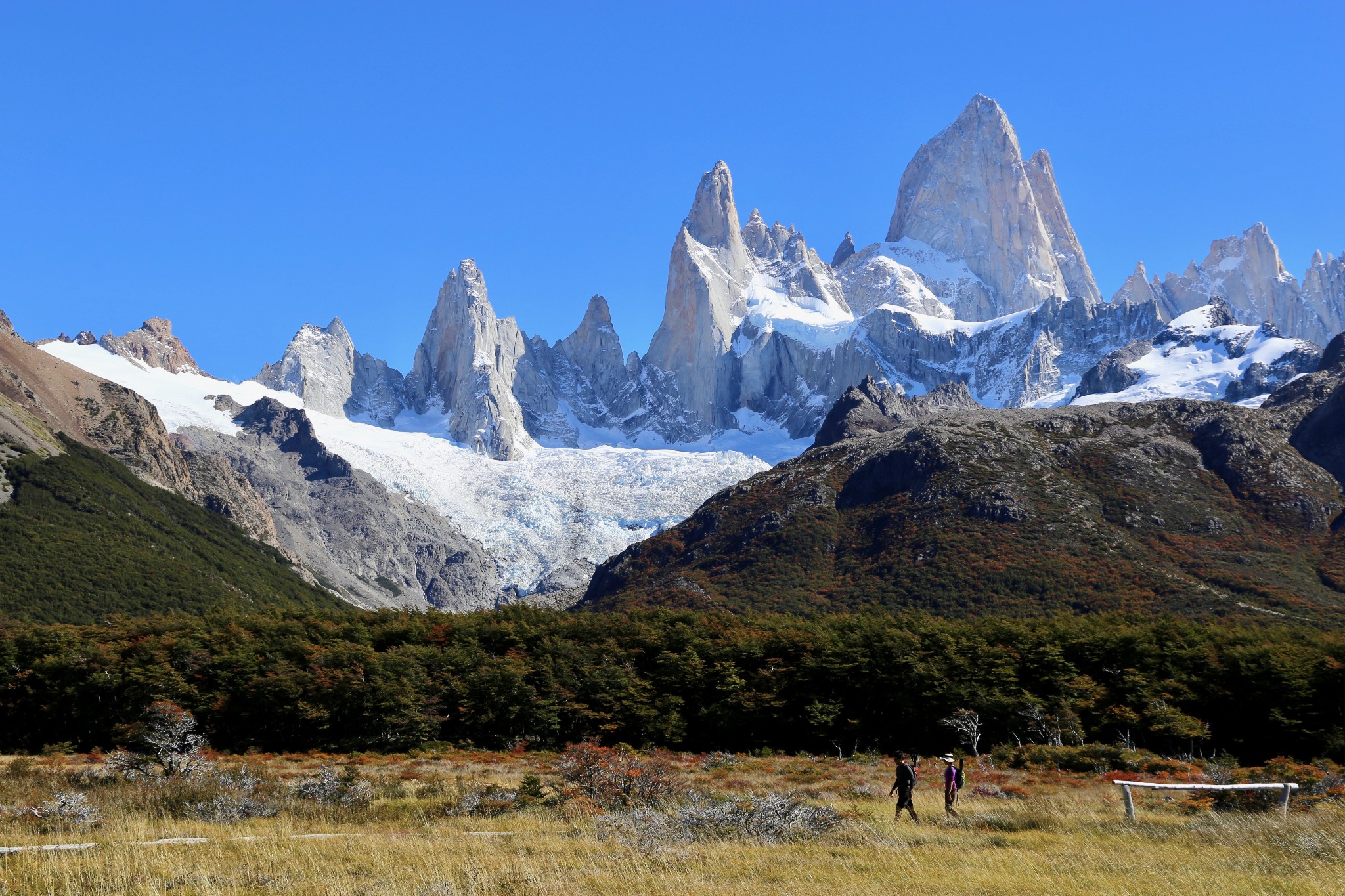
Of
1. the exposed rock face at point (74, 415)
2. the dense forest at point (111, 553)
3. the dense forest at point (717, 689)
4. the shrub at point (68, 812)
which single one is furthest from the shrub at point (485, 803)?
the exposed rock face at point (74, 415)

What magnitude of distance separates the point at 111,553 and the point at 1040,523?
4713 inches

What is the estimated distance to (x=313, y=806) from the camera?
24.8 m

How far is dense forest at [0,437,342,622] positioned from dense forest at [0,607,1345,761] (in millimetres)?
40337

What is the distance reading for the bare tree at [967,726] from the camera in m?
45.2

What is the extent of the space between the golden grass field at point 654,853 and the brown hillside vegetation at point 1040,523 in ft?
276

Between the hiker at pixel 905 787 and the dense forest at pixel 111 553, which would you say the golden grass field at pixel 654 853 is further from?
the dense forest at pixel 111 553

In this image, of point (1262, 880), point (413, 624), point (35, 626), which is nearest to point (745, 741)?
point (413, 624)

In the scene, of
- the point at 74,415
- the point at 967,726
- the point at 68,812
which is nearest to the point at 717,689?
the point at 967,726

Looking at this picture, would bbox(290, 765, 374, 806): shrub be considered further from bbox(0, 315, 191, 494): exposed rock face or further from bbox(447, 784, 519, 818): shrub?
bbox(0, 315, 191, 494): exposed rock face

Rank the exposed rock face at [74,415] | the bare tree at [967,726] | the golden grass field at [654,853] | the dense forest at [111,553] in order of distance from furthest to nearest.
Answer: the exposed rock face at [74,415], the dense forest at [111,553], the bare tree at [967,726], the golden grass field at [654,853]

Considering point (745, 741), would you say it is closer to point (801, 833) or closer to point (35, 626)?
point (801, 833)

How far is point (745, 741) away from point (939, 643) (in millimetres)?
11738

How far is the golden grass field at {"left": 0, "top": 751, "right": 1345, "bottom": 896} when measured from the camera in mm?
15719

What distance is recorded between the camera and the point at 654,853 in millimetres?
18266
